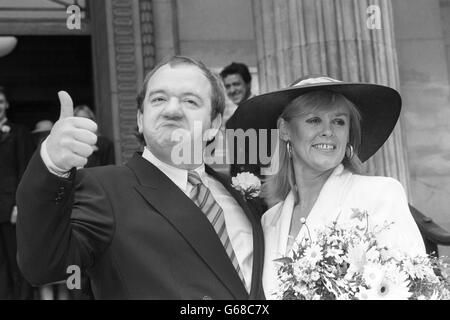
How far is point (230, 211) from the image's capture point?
4086 mm

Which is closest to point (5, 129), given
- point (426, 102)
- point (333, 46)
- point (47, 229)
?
point (333, 46)

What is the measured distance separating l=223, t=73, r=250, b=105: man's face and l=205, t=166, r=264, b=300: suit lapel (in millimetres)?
3835

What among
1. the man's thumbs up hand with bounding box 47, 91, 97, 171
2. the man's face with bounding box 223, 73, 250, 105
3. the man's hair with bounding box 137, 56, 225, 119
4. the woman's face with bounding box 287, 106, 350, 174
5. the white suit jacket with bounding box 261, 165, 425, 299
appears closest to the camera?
the man's thumbs up hand with bounding box 47, 91, 97, 171

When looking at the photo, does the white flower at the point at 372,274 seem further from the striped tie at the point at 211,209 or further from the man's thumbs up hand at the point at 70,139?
the man's thumbs up hand at the point at 70,139

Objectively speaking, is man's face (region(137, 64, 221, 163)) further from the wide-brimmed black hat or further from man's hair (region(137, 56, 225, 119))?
the wide-brimmed black hat

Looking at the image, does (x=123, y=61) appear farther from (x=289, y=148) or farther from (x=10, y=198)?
(x=289, y=148)

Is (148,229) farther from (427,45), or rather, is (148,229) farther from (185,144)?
(427,45)

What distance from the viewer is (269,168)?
5.04 m

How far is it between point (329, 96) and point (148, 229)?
1.23m

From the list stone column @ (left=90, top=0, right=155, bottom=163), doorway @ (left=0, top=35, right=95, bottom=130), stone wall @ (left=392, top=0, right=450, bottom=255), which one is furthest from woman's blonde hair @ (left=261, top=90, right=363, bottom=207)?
doorway @ (left=0, top=35, right=95, bottom=130)

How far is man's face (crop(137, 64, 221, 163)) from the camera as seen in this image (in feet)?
12.6

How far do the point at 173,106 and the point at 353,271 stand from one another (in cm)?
102

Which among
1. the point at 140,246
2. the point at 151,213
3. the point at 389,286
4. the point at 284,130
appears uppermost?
the point at 284,130

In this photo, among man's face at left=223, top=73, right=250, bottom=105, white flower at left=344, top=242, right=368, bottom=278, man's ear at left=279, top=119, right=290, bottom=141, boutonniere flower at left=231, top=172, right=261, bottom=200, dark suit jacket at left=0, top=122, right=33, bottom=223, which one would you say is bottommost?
white flower at left=344, top=242, right=368, bottom=278
